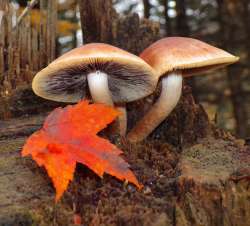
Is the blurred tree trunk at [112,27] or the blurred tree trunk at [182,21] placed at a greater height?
the blurred tree trunk at [182,21]

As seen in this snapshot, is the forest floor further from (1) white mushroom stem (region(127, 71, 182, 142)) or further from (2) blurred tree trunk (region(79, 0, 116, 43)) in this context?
(2) blurred tree trunk (region(79, 0, 116, 43))

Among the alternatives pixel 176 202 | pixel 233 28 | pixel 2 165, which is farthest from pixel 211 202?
pixel 233 28

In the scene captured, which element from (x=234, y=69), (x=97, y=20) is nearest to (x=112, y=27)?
(x=97, y=20)

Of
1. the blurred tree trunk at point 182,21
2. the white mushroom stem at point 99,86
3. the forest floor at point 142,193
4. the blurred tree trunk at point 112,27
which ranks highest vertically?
the blurred tree trunk at point 182,21

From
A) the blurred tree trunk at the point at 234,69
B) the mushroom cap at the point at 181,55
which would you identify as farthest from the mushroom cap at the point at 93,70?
the blurred tree trunk at the point at 234,69

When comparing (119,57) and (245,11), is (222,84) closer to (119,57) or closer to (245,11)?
(245,11)

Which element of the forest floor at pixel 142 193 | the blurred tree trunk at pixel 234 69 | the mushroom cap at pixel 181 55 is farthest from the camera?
the blurred tree trunk at pixel 234 69

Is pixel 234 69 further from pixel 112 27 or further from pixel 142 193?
pixel 142 193

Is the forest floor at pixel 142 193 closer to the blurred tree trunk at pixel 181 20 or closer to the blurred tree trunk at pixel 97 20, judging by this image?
the blurred tree trunk at pixel 97 20
